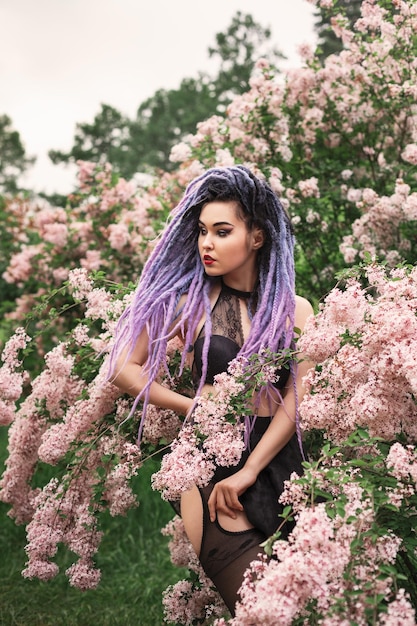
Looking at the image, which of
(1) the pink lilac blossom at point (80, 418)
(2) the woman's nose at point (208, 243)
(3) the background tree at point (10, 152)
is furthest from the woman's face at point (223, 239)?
(3) the background tree at point (10, 152)

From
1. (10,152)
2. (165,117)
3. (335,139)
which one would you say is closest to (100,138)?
(165,117)

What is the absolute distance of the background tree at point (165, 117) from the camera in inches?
1008

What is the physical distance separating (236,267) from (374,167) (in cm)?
267

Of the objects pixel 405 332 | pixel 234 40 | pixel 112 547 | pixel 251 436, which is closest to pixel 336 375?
pixel 405 332

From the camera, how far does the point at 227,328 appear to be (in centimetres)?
276

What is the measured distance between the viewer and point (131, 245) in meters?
6.75

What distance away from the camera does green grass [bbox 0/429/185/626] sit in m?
4.45

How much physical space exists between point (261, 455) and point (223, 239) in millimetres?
766

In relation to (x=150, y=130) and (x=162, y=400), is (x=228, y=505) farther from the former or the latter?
(x=150, y=130)

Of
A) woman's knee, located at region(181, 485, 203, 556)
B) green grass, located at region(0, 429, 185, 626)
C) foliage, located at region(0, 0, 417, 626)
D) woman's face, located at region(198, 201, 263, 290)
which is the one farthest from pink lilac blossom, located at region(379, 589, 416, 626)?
green grass, located at region(0, 429, 185, 626)

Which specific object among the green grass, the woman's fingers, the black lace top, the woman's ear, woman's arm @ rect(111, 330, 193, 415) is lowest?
the green grass

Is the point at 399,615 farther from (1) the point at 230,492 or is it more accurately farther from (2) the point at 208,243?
(2) the point at 208,243

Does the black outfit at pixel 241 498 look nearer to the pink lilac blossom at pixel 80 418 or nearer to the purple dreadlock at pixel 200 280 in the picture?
the purple dreadlock at pixel 200 280

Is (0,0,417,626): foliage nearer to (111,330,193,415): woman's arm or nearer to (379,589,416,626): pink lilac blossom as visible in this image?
(379,589,416,626): pink lilac blossom
